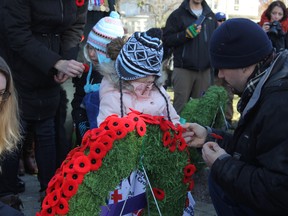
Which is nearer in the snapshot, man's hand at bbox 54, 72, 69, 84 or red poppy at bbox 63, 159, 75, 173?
red poppy at bbox 63, 159, 75, 173

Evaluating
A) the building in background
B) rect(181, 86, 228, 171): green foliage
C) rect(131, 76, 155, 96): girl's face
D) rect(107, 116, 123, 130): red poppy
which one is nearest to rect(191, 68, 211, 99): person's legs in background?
rect(181, 86, 228, 171): green foliage

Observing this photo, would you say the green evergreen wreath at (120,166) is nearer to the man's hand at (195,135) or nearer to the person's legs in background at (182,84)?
the man's hand at (195,135)

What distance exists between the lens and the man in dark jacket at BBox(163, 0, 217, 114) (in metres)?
5.47

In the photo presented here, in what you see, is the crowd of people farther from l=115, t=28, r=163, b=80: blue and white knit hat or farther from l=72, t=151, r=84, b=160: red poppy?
l=72, t=151, r=84, b=160: red poppy

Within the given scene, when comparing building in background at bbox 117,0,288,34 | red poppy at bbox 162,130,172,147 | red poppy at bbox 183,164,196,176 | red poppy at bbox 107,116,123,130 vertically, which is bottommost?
building in background at bbox 117,0,288,34

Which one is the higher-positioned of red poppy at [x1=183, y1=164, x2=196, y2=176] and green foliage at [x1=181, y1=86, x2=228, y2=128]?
red poppy at [x1=183, y1=164, x2=196, y2=176]

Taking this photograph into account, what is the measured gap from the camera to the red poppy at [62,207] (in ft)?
6.79

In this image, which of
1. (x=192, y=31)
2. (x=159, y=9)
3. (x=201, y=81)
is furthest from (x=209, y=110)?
(x=159, y=9)

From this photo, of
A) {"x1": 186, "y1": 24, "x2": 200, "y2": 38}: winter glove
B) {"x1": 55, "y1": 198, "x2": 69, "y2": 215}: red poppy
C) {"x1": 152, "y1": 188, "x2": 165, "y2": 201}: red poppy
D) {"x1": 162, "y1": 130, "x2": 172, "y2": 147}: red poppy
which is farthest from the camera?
{"x1": 186, "y1": 24, "x2": 200, "y2": 38}: winter glove

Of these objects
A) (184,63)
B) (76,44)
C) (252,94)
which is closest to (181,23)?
(184,63)

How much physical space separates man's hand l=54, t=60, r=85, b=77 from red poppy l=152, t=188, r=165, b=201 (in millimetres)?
990

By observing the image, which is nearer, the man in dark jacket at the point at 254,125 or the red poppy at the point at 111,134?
the man in dark jacket at the point at 254,125

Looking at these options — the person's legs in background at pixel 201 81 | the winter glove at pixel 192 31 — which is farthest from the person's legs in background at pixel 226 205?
the person's legs in background at pixel 201 81

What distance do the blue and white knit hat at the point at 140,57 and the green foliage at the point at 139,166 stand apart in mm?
478
